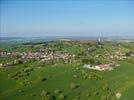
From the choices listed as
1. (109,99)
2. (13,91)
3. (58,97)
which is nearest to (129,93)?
(109,99)

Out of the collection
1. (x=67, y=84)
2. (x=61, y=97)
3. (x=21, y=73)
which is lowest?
A: (x=61, y=97)

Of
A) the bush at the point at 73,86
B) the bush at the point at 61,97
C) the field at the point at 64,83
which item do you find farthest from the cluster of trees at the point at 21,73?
the bush at the point at 61,97

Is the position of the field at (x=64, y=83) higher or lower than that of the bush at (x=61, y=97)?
higher

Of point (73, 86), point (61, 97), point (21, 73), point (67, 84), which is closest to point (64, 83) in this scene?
point (67, 84)

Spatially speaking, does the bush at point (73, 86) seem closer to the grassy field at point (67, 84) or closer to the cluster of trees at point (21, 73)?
the grassy field at point (67, 84)

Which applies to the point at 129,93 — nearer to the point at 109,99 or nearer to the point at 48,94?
the point at 109,99

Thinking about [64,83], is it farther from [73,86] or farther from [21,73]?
[21,73]

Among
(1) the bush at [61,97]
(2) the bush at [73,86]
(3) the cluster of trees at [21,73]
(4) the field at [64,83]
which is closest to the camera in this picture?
(1) the bush at [61,97]
